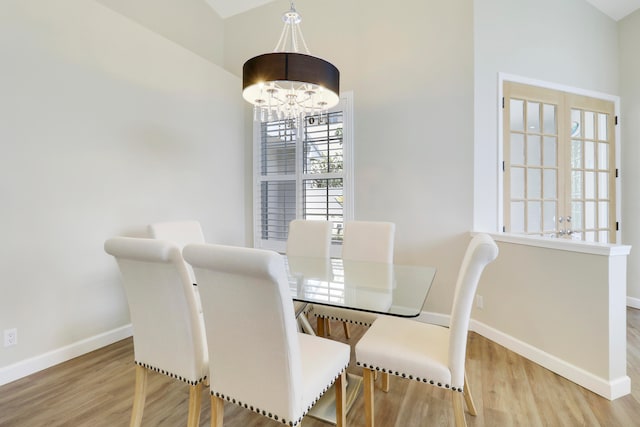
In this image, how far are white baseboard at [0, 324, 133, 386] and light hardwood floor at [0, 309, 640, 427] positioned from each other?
0.05m

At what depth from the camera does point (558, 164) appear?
3.12 meters

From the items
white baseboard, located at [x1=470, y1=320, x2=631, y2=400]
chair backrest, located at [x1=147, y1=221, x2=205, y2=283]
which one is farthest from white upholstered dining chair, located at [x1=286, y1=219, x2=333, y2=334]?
white baseboard, located at [x1=470, y1=320, x2=631, y2=400]

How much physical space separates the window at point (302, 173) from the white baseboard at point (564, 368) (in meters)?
1.73

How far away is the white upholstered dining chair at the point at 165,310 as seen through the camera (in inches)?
50.8

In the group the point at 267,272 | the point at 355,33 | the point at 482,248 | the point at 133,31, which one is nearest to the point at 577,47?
the point at 355,33

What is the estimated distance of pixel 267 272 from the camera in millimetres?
991

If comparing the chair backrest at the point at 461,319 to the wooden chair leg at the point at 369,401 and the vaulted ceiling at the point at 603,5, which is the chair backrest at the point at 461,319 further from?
the vaulted ceiling at the point at 603,5

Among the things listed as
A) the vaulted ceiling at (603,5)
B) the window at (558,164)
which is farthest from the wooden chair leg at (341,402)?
the vaulted ceiling at (603,5)

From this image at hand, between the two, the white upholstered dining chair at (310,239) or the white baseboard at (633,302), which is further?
the white baseboard at (633,302)

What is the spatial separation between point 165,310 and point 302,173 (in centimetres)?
254

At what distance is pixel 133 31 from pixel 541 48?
3.86 meters

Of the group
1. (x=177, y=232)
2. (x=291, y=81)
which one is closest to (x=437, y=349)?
(x=291, y=81)

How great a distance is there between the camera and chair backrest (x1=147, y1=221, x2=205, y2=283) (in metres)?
2.25

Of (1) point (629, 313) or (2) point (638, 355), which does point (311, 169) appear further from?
(1) point (629, 313)
